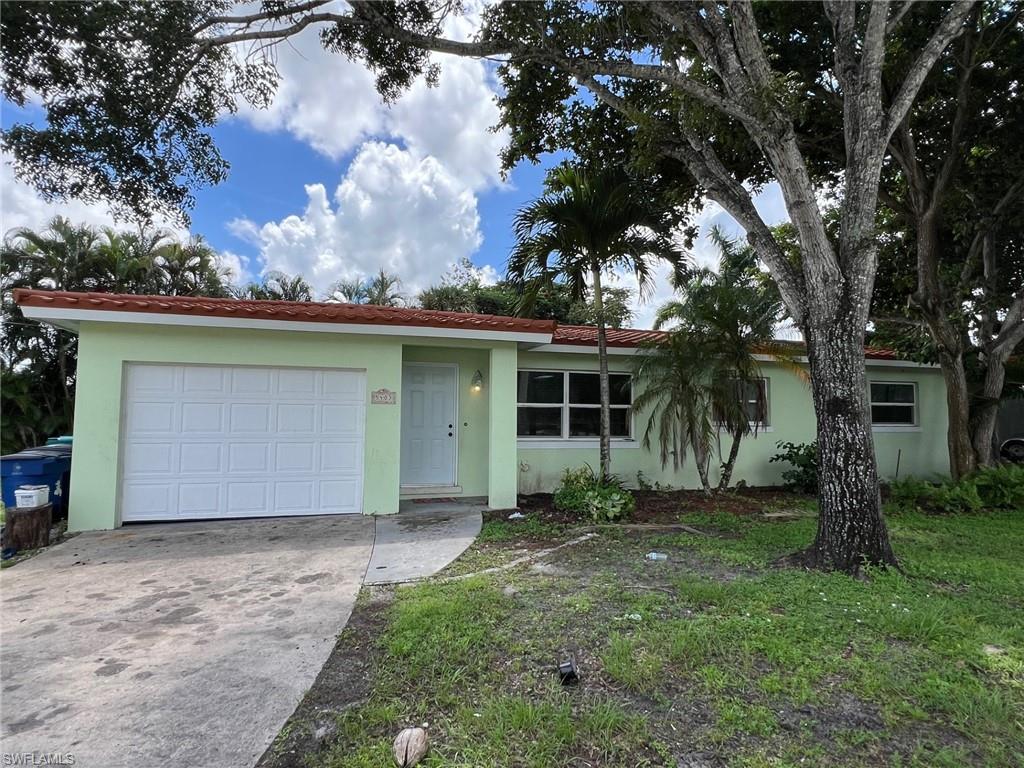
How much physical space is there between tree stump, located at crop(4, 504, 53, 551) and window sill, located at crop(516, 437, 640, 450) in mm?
6430

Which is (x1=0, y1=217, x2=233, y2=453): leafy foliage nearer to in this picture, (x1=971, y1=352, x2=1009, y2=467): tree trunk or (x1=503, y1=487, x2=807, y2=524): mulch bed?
(x1=503, y1=487, x2=807, y2=524): mulch bed

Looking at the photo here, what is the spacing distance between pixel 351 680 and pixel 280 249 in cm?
1756

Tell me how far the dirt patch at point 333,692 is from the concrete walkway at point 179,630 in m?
0.07

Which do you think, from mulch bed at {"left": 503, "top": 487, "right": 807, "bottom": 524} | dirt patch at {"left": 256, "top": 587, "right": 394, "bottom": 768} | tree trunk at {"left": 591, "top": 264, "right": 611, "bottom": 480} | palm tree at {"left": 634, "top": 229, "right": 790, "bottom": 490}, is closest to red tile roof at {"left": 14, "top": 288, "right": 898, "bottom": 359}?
tree trunk at {"left": 591, "top": 264, "right": 611, "bottom": 480}

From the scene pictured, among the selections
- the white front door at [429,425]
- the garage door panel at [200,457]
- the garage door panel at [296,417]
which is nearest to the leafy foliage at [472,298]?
the white front door at [429,425]

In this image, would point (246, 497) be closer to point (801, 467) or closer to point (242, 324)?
point (242, 324)

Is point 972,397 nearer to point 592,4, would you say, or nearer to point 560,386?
point 560,386

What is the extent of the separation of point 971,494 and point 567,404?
663 centimetres

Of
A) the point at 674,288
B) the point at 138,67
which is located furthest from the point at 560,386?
the point at 138,67

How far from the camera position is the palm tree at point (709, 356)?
811 cm

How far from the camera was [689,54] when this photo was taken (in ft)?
23.7

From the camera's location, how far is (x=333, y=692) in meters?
2.94

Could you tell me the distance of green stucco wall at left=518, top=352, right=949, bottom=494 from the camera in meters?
9.32

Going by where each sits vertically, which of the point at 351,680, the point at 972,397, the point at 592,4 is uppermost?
the point at 592,4
